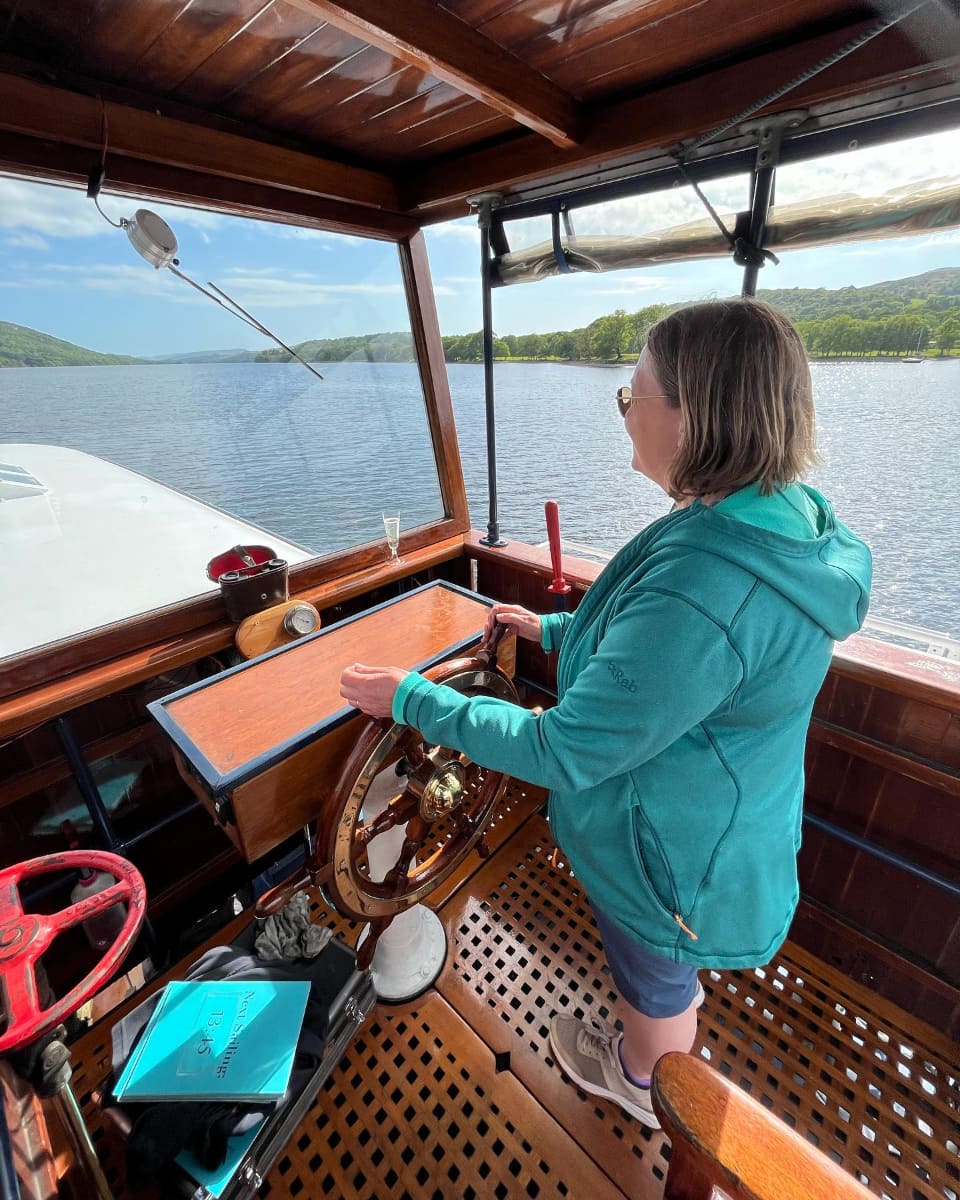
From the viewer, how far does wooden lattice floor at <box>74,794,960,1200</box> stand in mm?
1144

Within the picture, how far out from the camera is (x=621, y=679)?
710mm

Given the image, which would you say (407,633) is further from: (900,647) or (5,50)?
(5,50)

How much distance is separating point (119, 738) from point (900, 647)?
2147mm

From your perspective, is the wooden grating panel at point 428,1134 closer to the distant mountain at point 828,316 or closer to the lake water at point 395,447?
the lake water at point 395,447

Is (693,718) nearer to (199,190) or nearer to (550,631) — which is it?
(550,631)

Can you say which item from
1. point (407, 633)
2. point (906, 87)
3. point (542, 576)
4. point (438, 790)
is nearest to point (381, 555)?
point (542, 576)

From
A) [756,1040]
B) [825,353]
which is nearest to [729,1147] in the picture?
[756,1040]

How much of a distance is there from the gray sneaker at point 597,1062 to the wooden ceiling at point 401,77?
6.86ft

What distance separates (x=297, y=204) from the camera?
5.71 feet

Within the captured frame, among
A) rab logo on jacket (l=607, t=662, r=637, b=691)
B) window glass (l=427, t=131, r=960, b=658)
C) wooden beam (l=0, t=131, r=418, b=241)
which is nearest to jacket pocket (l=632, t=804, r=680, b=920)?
rab logo on jacket (l=607, t=662, r=637, b=691)

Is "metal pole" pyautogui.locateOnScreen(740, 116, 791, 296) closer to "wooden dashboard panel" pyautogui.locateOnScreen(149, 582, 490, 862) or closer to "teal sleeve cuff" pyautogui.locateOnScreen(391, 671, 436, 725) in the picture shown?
"wooden dashboard panel" pyautogui.locateOnScreen(149, 582, 490, 862)

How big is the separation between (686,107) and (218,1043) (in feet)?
7.35

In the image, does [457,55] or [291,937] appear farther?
[291,937]

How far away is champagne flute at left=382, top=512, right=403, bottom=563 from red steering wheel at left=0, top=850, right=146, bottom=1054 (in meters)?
1.42
